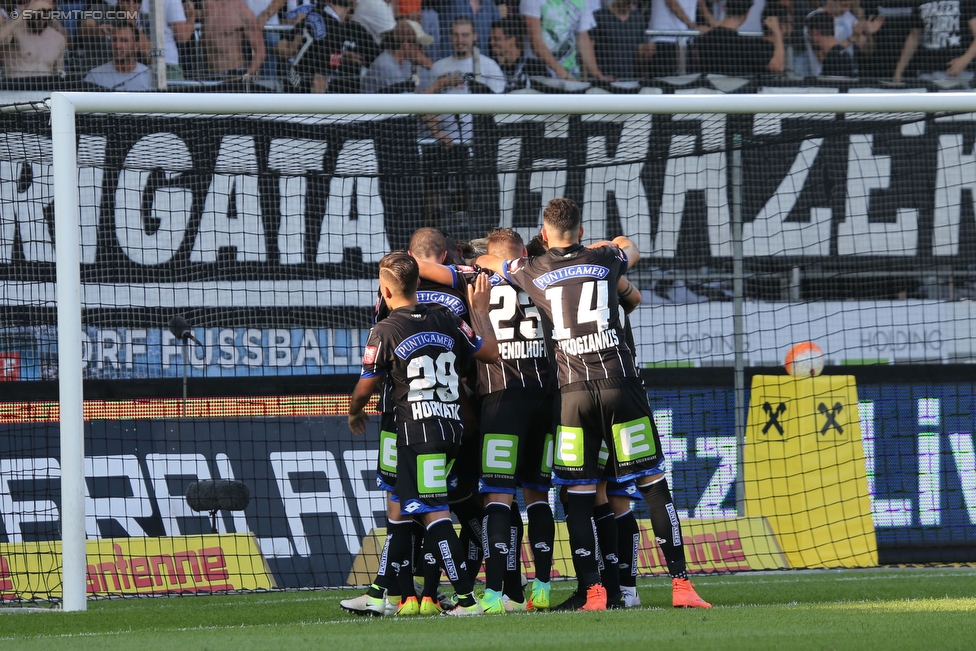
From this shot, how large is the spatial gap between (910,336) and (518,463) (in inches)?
264

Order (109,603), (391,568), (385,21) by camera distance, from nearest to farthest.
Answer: (391,568) → (109,603) → (385,21)

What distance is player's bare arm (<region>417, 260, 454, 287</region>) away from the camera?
548 cm

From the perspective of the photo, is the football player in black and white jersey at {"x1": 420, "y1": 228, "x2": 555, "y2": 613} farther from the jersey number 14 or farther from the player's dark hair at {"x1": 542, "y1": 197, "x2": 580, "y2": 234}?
the player's dark hair at {"x1": 542, "y1": 197, "x2": 580, "y2": 234}

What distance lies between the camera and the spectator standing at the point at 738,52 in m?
12.9

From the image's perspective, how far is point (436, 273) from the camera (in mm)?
5480

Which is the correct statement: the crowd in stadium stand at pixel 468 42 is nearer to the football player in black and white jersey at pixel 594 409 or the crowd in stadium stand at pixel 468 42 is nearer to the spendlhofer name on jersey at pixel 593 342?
the football player in black and white jersey at pixel 594 409

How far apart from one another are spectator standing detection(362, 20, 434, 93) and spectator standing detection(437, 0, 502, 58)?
0.32m

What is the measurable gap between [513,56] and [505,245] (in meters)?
7.39

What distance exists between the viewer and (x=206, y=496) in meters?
7.11

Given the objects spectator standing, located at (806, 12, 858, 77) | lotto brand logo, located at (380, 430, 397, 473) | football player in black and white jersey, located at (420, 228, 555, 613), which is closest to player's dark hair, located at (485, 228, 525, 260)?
football player in black and white jersey, located at (420, 228, 555, 613)

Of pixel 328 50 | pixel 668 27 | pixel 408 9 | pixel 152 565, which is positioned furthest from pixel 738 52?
pixel 152 565

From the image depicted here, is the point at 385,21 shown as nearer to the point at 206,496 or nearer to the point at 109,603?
the point at 206,496

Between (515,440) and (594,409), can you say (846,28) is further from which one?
(515,440)

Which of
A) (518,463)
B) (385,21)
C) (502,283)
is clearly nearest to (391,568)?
(518,463)
